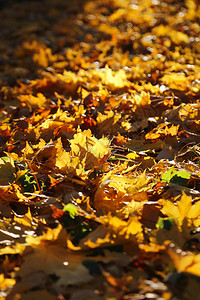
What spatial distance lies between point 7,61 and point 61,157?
8.25ft

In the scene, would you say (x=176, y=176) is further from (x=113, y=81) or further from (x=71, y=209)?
(x=113, y=81)

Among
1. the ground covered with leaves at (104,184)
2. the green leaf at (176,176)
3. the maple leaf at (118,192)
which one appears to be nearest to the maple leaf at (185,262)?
the ground covered with leaves at (104,184)

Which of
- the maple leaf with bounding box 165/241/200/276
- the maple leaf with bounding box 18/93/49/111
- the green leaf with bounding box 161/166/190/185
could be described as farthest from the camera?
the maple leaf with bounding box 18/93/49/111

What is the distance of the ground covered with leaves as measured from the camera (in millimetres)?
885

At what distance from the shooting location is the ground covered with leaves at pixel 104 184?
2.90 feet

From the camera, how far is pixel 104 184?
1187 millimetres

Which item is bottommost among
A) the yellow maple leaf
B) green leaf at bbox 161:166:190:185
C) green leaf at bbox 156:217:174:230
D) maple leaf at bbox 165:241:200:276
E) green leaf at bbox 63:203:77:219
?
the yellow maple leaf

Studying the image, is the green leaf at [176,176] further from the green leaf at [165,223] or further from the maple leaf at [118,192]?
the green leaf at [165,223]

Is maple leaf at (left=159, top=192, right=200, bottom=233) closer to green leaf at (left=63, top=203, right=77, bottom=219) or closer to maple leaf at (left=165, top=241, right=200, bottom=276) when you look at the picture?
maple leaf at (left=165, top=241, right=200, bottom=276)

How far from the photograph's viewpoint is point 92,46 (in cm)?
356

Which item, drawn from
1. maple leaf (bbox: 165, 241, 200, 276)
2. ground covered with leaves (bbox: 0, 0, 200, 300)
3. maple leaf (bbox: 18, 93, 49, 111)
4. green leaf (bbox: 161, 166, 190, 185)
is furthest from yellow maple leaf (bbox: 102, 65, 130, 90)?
maple leaf (bbox: 165, 241, 200, 276)

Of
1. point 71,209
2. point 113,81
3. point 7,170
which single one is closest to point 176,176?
point 71,209

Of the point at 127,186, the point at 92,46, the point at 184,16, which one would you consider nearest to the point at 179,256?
the point at 127,186

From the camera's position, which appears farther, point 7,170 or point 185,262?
point 7,170
